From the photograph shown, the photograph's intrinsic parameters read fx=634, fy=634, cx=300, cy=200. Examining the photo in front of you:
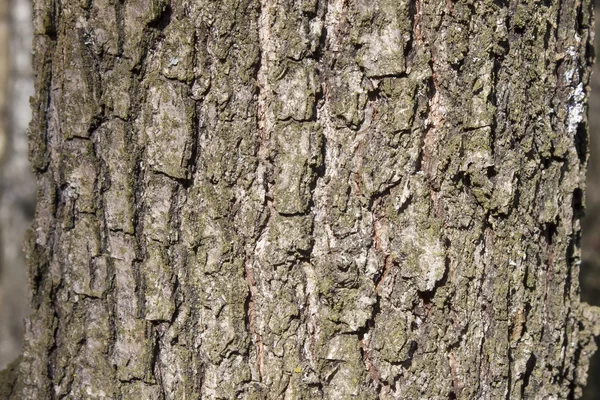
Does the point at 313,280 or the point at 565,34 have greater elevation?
the point at 565,34

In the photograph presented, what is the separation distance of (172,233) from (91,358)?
15.1 inches

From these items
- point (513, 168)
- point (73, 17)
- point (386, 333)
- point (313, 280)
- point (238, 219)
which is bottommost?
point (386, 333)

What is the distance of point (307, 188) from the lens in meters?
1.25

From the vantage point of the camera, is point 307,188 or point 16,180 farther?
point 16,180

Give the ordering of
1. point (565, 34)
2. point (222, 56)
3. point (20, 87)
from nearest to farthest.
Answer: point (222, 56) → point (565, 34) → point (20, 87)

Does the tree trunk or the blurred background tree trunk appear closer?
the tree trunk

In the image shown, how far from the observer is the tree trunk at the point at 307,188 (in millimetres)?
1235

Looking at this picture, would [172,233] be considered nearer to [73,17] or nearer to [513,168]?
[73,17]

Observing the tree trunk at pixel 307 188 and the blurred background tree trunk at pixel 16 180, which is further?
the blurred background tree trunk at pixel 16 180

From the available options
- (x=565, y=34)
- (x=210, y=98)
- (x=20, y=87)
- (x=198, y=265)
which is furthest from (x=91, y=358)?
(x=20, y=87)

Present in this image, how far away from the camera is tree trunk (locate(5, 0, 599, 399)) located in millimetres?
1235

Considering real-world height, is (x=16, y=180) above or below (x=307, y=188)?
below

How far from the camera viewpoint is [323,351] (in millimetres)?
1312

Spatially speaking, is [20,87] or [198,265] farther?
[20,87]
